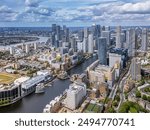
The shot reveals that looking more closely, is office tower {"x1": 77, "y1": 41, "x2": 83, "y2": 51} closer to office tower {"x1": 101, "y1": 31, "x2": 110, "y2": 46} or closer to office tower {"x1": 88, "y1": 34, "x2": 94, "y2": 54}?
office tower {"x1": 88, "y1": 34, "x2": 94, "y2": 54}

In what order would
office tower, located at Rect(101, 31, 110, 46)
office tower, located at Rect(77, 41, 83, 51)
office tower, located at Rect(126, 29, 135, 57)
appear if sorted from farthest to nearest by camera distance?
office tower, located at Rect(77, 41, 83, 51) → office tower, located at Rect(126, 29, 135, 57) → office tower, located at Rect(101, 31, 110, 46)

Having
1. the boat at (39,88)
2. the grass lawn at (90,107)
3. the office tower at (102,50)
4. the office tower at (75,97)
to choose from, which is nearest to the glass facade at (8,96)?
the boat at (39,88)

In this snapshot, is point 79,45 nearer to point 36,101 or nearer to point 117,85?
point 117,85

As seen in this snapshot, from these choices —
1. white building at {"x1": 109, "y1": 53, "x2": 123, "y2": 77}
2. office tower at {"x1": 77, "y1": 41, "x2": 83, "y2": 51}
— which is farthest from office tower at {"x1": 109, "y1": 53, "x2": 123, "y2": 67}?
office tower at {"x1": 77, "y1": 41, "x2": 83, "y2": 51}

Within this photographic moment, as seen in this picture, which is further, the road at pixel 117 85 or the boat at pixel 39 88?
the boat at pixel 39 88

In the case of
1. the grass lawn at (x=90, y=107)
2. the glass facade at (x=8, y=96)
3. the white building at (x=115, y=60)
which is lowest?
the glass facade at (x=8, y=96)

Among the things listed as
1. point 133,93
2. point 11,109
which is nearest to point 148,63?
point 133,93

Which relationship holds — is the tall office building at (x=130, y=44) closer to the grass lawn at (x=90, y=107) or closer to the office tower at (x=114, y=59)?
the office tower at (x=114, y=59)

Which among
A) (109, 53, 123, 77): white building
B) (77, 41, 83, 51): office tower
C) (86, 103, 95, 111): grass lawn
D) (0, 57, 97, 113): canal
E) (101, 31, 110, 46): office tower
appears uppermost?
(101, 31, 110, 46): office tower

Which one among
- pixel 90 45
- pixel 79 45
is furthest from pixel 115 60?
pixel 79 45

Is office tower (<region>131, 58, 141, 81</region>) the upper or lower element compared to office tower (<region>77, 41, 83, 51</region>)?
lower
